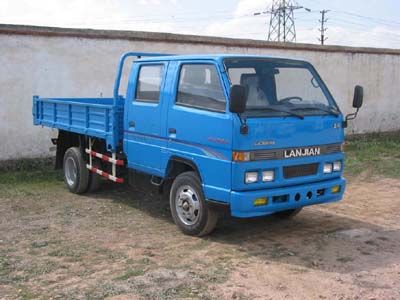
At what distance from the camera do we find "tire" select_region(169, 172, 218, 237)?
6136 mm

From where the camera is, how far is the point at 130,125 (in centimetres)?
717

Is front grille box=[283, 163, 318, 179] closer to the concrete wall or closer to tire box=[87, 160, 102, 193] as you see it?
tire box=[87, 160, 102, 193]

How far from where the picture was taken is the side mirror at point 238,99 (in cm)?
541

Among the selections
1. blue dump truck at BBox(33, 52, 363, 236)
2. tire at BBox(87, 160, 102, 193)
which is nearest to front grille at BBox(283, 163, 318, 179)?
blue dump truck at BBox(33, 52, 363, 236)

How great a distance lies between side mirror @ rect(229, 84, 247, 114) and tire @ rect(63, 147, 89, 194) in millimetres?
3785

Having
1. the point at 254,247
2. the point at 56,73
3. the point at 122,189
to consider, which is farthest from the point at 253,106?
the point at 56,73

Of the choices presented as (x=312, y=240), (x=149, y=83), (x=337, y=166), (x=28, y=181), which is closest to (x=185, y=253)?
(x=312, y=240)

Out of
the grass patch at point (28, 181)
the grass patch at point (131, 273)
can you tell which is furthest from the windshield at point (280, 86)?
the grass patch at point (28, 181)

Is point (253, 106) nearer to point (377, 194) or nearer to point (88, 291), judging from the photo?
point (88, 291)

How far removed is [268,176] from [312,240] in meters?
1.04

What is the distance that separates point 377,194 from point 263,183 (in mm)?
3794

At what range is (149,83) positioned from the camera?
6.98 m

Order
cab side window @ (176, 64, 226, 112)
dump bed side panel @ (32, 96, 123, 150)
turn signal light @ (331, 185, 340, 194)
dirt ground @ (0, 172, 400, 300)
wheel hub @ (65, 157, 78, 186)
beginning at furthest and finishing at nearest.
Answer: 1. wheel hub @ (65, 157, 78, 186)
2. dump bed side panel @ (32, 96, 123, 150)
3. turn signal light @ (331, 185, 340, 194)
4. cab side window @ (176, 64, 226, 112)
5. dirt ground @ (0, 172, 400, 300)

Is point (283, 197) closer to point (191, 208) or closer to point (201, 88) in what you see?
point (191, 208)
